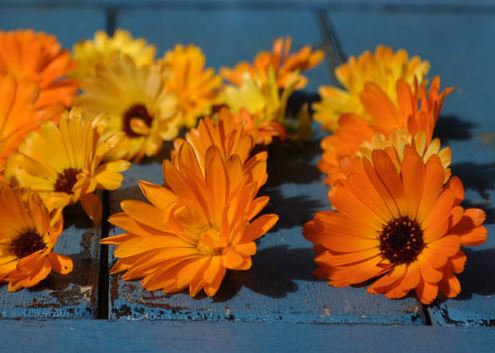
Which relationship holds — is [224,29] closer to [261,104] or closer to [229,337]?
[261,104]

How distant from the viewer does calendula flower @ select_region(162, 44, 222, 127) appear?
1604mm

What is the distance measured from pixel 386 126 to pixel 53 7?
128cm

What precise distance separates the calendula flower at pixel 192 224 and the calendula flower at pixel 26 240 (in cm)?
9

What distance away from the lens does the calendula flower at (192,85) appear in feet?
5.26

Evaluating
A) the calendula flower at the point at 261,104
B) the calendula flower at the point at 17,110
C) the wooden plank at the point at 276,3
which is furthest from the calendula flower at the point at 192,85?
the wooden plank at the point at 276,3

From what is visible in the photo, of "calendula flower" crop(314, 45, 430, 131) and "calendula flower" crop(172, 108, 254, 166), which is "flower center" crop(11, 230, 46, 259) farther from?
"calendula flower" crop(314, 45, 430, 131)

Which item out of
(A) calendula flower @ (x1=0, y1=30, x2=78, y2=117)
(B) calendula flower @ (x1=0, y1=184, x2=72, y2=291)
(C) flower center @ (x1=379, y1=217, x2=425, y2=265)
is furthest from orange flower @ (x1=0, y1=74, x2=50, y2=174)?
(C) flower center @ (x1=379, y1=217, x2=425, y2=265)

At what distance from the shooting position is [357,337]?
3.61 feet

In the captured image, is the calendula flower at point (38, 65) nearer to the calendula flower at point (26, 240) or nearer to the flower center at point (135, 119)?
the flower center at point (135, 119)

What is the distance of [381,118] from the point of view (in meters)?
1.39

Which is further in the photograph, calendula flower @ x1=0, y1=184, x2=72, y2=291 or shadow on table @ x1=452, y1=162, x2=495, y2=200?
shadow on table @ x1=452, y1=162, x2=495, y2=200

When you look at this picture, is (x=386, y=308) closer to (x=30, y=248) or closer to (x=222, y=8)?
(x=30, y=248)

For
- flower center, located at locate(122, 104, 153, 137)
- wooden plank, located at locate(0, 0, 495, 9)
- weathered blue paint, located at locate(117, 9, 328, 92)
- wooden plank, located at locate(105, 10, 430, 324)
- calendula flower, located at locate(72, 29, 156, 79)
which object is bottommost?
wooden plank, located at locate(105, 10, 430, 324)

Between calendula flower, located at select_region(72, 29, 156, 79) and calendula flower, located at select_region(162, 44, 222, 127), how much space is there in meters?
0.11
